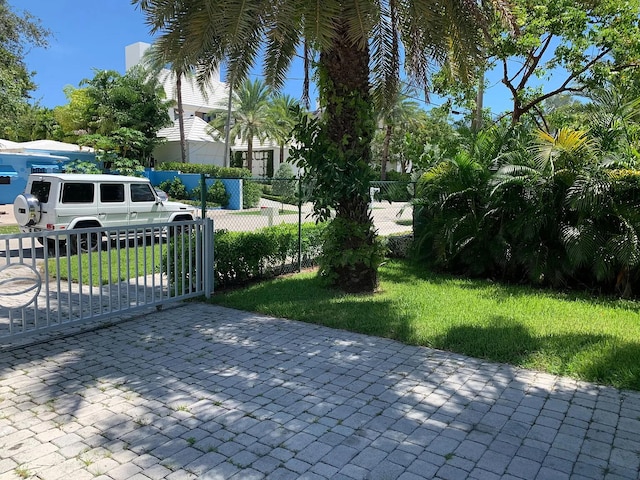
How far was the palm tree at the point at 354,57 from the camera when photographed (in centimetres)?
595

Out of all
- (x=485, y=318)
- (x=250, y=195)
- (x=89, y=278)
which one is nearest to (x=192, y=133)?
(x=250, y=195)

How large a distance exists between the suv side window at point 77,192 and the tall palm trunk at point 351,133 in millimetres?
7474

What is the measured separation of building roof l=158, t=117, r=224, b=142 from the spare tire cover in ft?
74.0

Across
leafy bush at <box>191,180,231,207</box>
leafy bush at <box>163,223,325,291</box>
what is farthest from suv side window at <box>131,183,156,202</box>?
leafy bush at <box>191,180,231,207</box>

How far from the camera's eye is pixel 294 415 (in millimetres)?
3615

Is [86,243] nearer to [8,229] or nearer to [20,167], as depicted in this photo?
[8,229]

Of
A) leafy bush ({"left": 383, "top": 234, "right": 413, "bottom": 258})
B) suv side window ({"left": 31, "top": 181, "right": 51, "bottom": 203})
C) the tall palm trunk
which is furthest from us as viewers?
suv side window ({"left": 31, "top": 181, "right": 51, "bottom": 203})

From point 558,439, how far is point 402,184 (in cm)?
696

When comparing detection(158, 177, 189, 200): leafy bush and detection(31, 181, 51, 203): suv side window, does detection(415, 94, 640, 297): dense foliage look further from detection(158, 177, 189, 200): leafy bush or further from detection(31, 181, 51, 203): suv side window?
detection(158, 177, 189, 200): leafy bush

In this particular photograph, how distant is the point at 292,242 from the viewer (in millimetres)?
9219

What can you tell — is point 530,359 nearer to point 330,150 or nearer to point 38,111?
point 330,150

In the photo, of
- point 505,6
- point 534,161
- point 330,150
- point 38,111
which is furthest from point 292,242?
point 38,111

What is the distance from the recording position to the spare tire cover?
37.4 ft

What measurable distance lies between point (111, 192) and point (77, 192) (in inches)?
37.8
